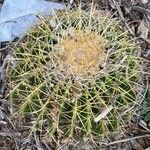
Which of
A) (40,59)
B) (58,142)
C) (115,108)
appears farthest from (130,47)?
(58,142)

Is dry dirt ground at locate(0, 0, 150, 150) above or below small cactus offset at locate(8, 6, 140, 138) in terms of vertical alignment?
below

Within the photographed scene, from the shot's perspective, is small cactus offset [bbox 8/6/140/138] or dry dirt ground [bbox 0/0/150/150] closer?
small cactus offset [bbox 8/6/140/138]

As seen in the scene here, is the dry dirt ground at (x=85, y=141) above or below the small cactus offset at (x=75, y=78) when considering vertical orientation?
below

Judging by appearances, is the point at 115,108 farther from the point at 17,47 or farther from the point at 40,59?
the point at 17,47

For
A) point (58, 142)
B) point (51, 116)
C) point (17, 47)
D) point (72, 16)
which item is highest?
point (72, 16)

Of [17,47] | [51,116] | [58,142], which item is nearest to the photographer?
[51,116]

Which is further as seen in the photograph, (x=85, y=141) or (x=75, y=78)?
(x=85, y=141)

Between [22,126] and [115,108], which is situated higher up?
[115,108]

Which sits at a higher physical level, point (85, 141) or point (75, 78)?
point (75, 78)
